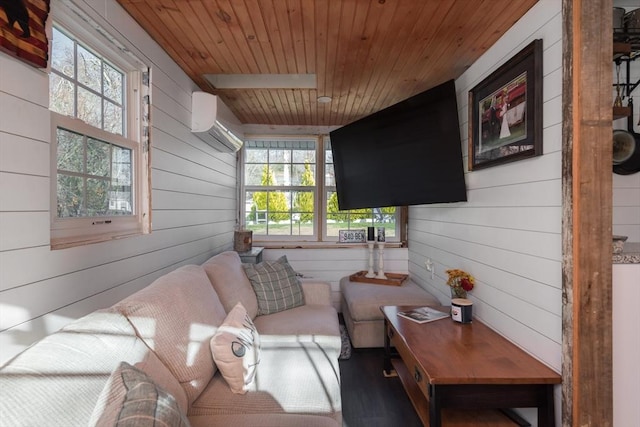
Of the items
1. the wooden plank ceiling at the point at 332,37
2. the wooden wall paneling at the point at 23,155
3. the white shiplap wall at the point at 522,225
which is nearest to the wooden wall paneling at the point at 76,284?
the wooden wall paneling at the point at 23,155

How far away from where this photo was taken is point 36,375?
0.81 metres

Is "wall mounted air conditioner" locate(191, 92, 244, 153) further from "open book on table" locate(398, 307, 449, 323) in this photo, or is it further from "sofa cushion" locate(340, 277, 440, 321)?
"open book on table" locate(398, 307, 449, 323)

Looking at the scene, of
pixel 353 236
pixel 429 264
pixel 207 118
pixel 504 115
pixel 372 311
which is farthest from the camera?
pixel 353 236

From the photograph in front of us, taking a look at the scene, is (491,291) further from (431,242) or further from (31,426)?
(31,426)

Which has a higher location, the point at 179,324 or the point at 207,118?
the point at 207,118

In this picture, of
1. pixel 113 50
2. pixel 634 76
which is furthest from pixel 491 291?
pixel 113 50

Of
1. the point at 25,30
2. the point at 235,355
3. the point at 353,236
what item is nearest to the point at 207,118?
the point at 25,30

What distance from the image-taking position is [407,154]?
99.6 inches

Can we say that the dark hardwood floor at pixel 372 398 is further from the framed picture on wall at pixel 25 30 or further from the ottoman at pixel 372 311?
the framed picture on wall at pixel 25 30

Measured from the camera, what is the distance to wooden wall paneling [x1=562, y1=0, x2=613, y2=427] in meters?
1.32

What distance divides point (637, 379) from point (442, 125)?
1674mm

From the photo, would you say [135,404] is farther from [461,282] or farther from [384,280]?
[384,280]

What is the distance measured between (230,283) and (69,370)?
1.34 meters

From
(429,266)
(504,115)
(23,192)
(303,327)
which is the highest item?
(504,115)
